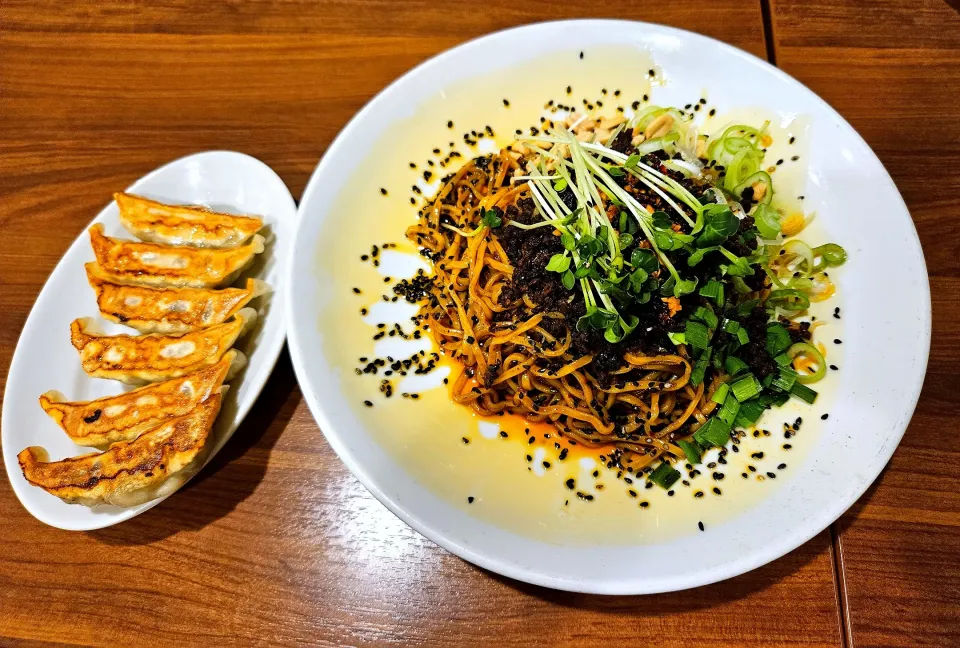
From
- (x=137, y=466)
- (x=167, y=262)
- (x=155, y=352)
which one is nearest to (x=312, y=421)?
(x=137, y=466)

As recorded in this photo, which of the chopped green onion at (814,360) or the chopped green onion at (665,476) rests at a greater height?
the chopped green onion at (814,360)

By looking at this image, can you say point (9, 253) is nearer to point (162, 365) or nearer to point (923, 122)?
point (162, 365)

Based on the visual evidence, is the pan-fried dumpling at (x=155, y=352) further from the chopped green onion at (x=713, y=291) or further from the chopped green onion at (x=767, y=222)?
the chopped green onion at (x=767, y=222)

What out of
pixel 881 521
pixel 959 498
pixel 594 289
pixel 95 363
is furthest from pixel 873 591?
pixel 95 363

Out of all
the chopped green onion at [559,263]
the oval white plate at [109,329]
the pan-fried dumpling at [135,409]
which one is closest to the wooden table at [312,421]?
the oval white plate at [109,329]

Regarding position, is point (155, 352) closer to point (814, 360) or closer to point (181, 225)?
point (181, 225)
